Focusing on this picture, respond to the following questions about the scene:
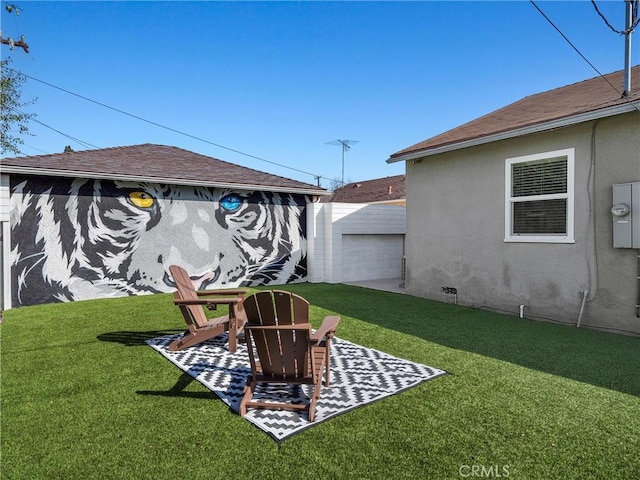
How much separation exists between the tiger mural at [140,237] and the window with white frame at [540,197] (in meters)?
6.39

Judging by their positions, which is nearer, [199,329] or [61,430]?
[61,430]

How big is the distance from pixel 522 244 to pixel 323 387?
5549 mm

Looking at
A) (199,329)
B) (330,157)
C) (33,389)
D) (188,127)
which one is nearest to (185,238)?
(199,329)

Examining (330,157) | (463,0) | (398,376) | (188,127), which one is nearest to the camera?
(398,376)

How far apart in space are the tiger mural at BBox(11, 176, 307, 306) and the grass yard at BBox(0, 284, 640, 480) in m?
3.38

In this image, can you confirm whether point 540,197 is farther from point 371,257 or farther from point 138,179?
point 138,179

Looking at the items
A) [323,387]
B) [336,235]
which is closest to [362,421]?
[323,387]

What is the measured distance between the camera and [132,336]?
19.1 ft

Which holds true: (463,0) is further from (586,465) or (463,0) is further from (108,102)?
(108,102)

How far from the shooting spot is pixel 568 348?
5.20 meters

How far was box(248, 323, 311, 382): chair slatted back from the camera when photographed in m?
3.31

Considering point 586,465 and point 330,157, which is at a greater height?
point 330,157

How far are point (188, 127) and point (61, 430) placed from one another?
23624mm

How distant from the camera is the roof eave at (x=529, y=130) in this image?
575cm
